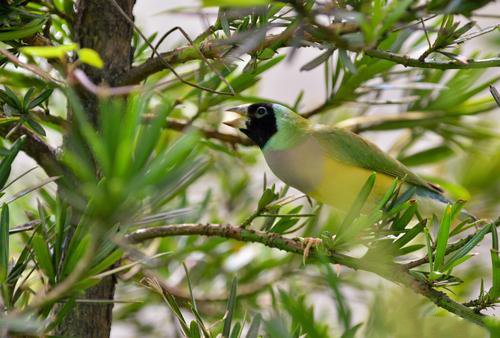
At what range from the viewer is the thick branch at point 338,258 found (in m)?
0.69

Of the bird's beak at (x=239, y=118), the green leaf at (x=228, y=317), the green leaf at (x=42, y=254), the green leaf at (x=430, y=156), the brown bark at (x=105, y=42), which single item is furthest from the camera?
the bird's beak at (x=239, y=118)

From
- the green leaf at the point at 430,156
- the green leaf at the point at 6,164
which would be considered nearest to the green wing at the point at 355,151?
the green leaf at the point at 430,156

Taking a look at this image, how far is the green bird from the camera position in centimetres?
125

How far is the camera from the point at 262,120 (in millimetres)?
1420

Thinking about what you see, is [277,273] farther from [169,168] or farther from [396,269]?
[169,168]

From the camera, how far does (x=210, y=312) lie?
3.59 ft

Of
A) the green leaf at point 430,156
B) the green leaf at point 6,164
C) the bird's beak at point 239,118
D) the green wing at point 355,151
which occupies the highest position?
the bird's beak at point 239,118

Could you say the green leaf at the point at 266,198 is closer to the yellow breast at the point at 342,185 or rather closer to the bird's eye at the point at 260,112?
the yellow breast at the point at 342,185

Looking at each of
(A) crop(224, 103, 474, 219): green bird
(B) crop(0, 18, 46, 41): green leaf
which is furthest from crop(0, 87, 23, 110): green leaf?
(A) crop(224, 103, 474, 219): green bird

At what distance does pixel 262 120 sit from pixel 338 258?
704 mm

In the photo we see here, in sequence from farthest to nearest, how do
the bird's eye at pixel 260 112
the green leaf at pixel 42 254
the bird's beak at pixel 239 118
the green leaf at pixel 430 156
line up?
the bird's eye at pixel 260 112 → the bird's beak at pixel 239 118 → the green leaf at pixel 430 156 → the green leaf at pixel 42 254

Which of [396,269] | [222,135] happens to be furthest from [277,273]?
[396,269]

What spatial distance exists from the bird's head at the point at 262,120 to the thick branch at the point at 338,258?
520 millimetres

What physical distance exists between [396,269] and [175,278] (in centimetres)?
66
